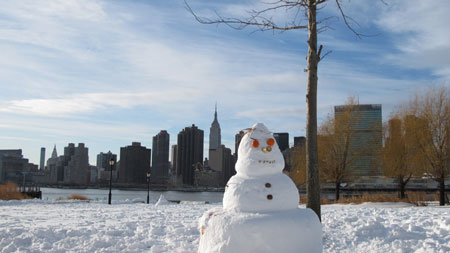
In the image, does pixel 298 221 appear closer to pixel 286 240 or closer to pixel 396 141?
pixel 286 240

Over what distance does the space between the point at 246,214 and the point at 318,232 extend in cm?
112

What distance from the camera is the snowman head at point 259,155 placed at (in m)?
5.29

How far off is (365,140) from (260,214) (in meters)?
24.1

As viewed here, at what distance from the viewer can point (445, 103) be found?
21.5 m

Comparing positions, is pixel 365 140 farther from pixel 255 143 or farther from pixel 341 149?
pixel 255 143

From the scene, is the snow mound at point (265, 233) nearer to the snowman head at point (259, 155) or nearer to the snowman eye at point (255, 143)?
the snowman head at point (259, 155)

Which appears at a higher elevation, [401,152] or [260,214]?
[401,152]

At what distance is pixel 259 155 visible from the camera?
532cm

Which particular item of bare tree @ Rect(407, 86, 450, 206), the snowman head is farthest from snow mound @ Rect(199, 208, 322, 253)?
bare tree @ Rect(407, 86, 450, 206)

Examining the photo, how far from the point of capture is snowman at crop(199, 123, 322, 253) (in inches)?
190

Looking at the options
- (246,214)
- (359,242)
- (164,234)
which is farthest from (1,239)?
(359,242)

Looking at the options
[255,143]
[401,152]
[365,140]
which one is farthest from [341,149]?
[255,143]

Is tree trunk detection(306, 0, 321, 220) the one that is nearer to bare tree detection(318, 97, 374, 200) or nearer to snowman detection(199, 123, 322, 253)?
snowman detection(199, 123, 322, 253)

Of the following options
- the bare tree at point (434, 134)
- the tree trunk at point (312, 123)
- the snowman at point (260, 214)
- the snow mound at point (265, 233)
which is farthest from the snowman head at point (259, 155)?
the bare tree at point (434, 134)
